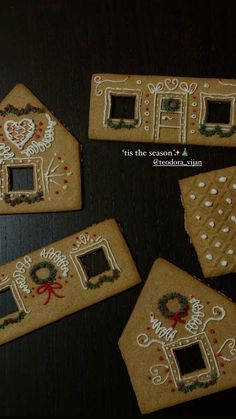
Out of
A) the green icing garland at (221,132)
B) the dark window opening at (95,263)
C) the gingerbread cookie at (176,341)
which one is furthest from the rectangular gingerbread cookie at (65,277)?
the green icing garland at (221,132)

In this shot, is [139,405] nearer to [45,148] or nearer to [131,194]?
[131,194]

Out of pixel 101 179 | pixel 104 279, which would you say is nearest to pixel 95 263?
pixel 104 279

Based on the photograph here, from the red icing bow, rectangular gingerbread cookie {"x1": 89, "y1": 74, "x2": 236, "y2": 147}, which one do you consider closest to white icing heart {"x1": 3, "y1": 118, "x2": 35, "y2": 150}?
rectangular gingerbread cookie {"x1": 89, "y1": 74, "x2": 236, "y2": 147}

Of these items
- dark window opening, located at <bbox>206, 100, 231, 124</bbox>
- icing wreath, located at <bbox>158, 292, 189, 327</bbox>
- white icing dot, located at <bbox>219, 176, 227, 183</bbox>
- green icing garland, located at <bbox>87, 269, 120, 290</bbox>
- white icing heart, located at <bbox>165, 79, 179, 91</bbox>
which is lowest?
icing wreath, located at <bbox>158, 292, 189, 327</bbox>

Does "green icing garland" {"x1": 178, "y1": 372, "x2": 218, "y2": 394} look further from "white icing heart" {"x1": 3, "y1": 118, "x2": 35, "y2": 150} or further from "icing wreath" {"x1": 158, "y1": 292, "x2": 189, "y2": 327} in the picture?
"white icing heart" {"x1": 3, "y1": 118, "x2": 35, "y2": 150}

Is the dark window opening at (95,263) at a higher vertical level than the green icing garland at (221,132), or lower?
lower

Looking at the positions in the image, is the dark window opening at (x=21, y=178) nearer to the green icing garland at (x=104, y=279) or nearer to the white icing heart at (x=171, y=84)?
the green icing garland at (x=104, y=279)
